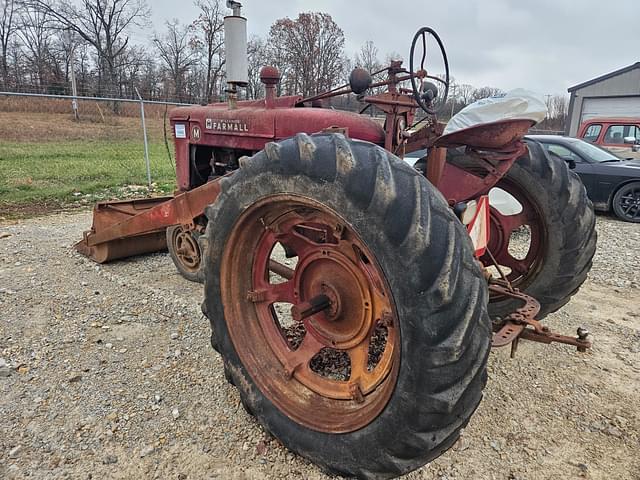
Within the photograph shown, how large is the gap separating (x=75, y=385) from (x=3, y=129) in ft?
54.7

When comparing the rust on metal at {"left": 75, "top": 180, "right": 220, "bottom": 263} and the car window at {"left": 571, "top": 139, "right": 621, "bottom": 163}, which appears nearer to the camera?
the rust on metal at {"left": 75, "top": 180, "right": 220, "bottom": 263}

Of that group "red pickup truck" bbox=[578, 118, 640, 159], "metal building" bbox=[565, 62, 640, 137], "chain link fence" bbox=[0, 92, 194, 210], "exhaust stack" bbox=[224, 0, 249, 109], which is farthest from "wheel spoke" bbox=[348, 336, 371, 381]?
"metal building" bbox=[565, 62, 640, 137]

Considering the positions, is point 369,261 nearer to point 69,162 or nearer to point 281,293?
point 281,293

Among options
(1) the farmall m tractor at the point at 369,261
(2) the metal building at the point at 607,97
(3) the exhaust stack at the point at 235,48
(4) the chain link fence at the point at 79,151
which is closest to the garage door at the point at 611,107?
(2) the metal building at the point at 607,97

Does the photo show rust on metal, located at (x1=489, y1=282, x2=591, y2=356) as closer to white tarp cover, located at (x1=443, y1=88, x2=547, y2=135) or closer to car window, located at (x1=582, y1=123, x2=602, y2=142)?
white tarp cover, located at (x1=443, y1=88, x2=547, y2=135)

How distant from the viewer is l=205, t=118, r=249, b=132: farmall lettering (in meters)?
3.23

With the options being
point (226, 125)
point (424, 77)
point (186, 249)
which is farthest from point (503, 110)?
point (186, 249)

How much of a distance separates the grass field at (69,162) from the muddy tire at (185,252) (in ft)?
11.5

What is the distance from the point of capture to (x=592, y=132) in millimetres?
10953

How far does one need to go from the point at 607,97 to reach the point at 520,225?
24.0 metres

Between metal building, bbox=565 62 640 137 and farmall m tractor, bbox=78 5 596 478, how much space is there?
71.8ft

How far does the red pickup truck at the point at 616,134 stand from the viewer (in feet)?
33.4

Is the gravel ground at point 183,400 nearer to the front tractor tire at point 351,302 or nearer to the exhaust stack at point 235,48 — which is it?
the front tractor tire at point 351,302

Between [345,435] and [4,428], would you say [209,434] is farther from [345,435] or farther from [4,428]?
[4,428]
